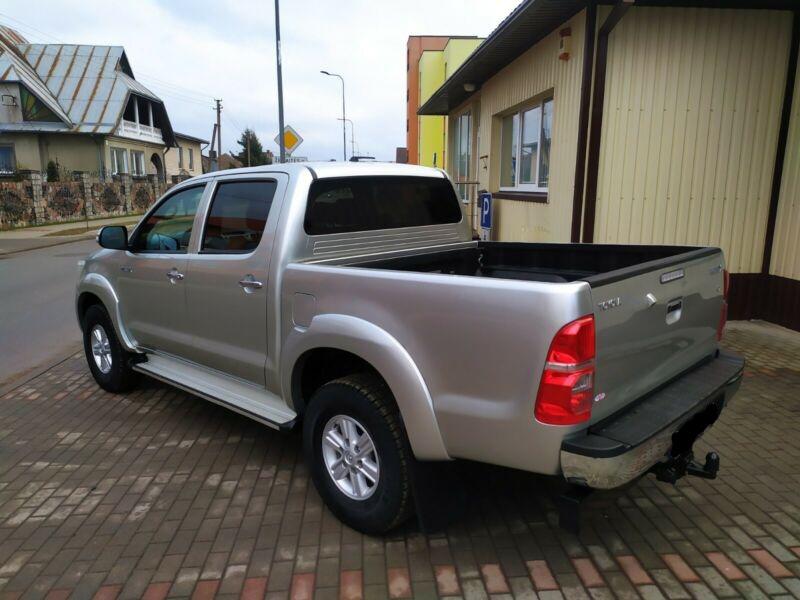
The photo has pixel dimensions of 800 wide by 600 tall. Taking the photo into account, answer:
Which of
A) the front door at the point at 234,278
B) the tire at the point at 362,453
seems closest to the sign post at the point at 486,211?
the front door at the point at 234,278

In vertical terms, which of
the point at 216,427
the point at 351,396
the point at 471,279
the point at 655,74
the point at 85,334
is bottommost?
the point at 216,427

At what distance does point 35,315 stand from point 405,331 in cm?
786

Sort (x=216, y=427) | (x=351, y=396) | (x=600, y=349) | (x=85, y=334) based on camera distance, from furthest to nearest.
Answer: (x=85, y=334), (x=216, y=427), (x=351, y=396), (x=600, y=349)

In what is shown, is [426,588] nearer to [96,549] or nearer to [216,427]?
[96,549]

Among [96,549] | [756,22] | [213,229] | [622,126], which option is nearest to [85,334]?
[213,229]

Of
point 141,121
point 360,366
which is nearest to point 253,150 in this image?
point 141,121

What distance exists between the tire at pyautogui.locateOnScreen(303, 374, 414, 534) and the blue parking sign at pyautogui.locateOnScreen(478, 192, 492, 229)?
27.6 feet

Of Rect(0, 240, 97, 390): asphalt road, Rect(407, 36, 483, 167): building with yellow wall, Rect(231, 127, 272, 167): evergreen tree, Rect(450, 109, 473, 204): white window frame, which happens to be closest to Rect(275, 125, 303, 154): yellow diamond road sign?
Rect(450, 109, 473, 204): white window frame

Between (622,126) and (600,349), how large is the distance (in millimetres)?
5156

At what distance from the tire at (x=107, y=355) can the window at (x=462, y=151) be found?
405 inches

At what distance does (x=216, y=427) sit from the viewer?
435 cm

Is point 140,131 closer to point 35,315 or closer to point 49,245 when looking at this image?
point 49,245

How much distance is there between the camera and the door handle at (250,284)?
332cm

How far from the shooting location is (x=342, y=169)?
3562 millimetres
